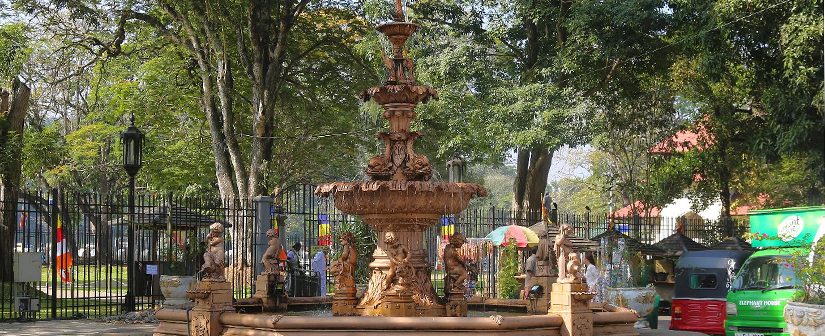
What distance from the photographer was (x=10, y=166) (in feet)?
74.1

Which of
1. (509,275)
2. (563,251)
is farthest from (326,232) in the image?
(563,251)

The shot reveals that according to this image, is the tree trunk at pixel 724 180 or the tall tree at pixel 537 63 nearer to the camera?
the tall tree at pixel 537 63

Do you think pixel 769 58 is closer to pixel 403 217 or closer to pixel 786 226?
pixel 786 226

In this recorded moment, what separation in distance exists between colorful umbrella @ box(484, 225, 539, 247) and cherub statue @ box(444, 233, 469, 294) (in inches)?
361

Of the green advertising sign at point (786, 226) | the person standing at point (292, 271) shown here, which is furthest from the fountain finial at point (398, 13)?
the person standing at point (292, 271)

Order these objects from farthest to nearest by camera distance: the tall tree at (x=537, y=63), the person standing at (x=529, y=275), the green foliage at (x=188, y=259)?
the tall tree at (x=537, y=63) → the green foliage at (x=188, y=259) → the person standing at (x=529, y=275)

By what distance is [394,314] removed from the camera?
40.5ft

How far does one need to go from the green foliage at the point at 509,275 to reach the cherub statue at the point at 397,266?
8.86m

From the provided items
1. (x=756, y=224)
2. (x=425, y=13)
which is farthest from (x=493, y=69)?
(x=756, y=224)

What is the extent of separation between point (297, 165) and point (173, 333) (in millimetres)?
26742

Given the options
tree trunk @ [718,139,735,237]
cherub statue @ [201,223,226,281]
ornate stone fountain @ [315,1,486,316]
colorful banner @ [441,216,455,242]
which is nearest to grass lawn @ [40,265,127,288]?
colorful banner @ [441,216,455,242]

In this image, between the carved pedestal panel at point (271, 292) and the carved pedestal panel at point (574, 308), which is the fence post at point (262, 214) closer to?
the carved pedestal panel at point (271, 292)

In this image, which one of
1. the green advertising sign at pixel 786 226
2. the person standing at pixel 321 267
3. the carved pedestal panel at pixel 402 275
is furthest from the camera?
the person standing at pixel 321 267

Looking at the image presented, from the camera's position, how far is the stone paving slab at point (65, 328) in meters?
15.8
